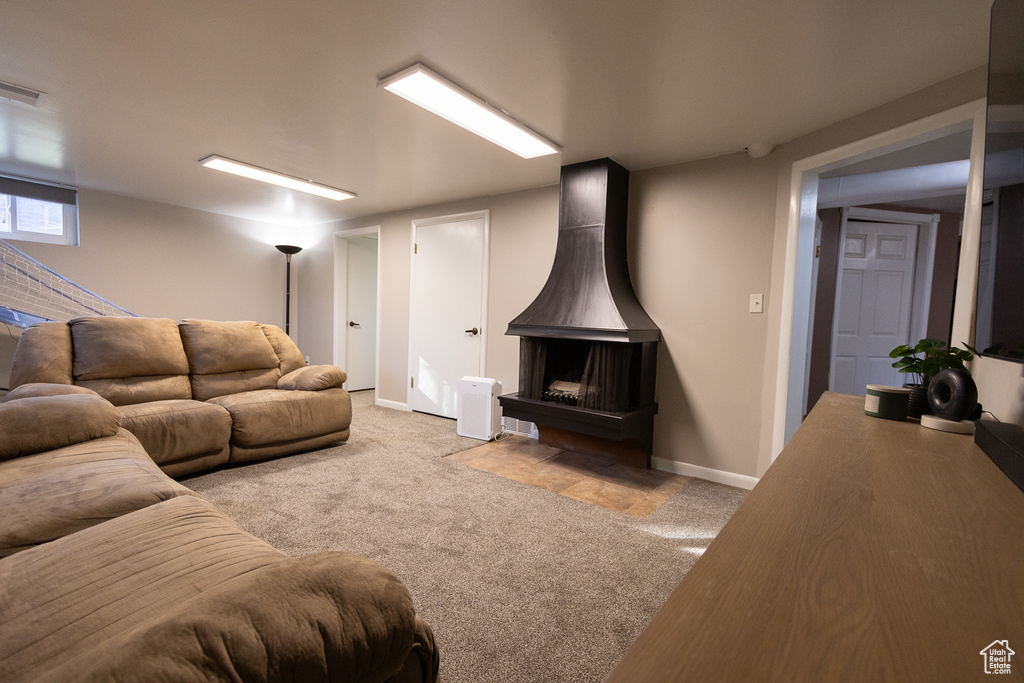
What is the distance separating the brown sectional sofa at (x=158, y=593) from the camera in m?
0.51

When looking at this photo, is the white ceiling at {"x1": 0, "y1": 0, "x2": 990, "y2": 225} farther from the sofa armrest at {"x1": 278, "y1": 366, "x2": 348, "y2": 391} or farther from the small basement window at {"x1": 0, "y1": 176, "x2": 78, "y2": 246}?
the sofa armrest at {"x1": 278, "y1": 366, "x2": 348, "y2": 391}

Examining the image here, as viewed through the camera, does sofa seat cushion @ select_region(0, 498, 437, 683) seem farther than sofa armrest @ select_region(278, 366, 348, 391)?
No

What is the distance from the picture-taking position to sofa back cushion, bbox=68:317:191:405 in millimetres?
2838

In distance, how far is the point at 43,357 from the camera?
267cm

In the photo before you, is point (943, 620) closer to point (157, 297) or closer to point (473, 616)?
point (473, 616)

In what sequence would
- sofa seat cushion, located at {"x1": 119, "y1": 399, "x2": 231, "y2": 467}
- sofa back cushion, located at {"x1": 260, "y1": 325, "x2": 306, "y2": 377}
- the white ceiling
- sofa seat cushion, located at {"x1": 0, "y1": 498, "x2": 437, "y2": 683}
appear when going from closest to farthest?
sofa seat cushion, located at {"x1": 0, "y1": 498, "x2": 437, "y2": 683} → the white ceiling → sofa seat cushion, located at {"x1": 119, "y1": 399, "x2": 231, "y2": 467} → sofa back cushion, located at {"x1": 260, "y1": 325, "x2": 306, "y2": 377}

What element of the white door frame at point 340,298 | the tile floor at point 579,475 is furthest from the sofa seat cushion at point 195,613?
the white door frame at point 340,298

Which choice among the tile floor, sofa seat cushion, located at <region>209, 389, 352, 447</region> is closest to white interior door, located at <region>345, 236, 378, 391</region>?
sofa seat cushion, located at <region>209, 389, 352, 447</region>

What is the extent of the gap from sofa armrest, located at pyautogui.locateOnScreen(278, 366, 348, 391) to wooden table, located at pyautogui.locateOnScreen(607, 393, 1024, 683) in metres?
3.25

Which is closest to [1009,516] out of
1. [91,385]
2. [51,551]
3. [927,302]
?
[51,551]

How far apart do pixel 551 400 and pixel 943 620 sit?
2.85 meters

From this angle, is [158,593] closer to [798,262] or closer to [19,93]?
[19,93]

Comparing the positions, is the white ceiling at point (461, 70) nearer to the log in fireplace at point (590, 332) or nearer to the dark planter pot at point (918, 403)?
the log in fireplace at point (590, 332)

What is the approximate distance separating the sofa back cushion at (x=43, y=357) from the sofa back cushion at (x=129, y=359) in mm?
62
